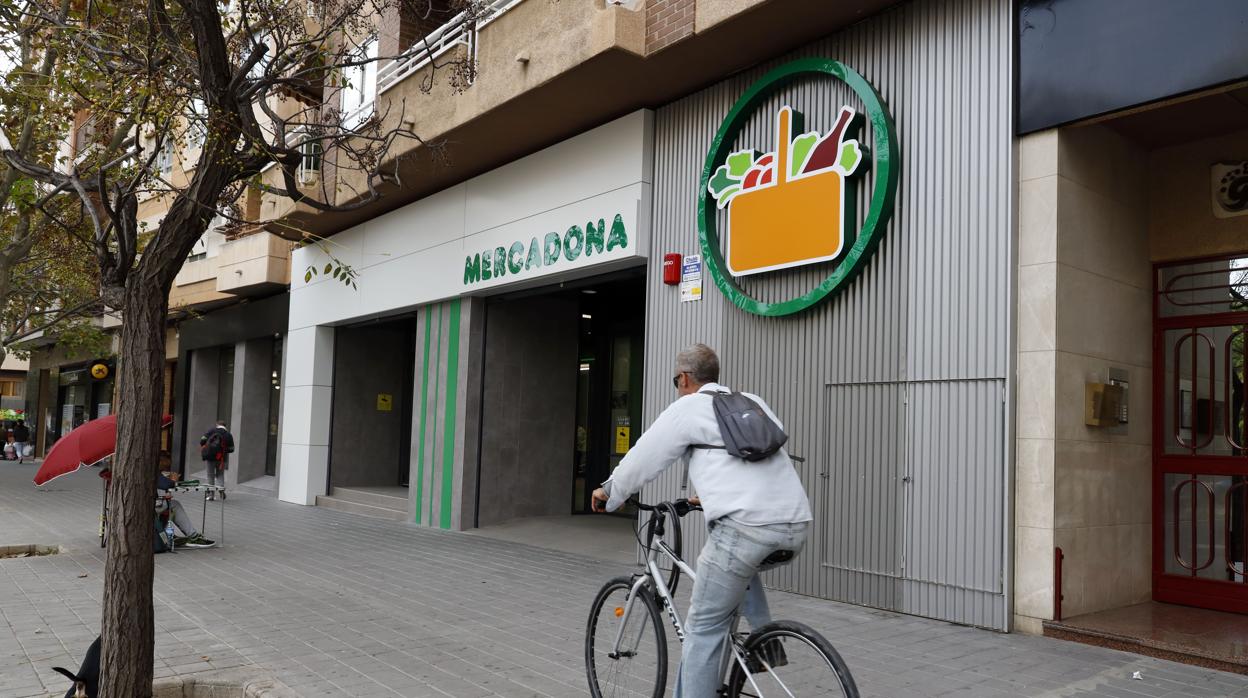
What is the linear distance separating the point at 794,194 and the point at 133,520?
20.0ft

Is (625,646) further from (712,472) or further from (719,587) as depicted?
(712,472)

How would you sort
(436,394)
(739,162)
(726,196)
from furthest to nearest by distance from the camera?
(436,394), (726,196), (739,162)

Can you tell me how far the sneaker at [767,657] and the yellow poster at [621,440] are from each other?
11050 millimetres

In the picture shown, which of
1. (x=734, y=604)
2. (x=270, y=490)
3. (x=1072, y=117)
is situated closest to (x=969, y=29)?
(x=1072, y=117)

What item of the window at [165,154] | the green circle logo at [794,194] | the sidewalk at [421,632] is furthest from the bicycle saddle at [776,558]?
the window at [165,154]

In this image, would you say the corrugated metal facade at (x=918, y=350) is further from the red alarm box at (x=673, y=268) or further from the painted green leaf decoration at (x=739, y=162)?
the red alarm box at (x=673, y=268)

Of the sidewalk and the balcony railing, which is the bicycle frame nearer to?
the sidewalk

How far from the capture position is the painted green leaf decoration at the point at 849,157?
825 centimetres

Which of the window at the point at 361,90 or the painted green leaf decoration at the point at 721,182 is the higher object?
the window at the point at 361,90

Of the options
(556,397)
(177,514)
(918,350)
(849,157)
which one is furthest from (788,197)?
(177,514)

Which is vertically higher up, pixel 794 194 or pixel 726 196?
pixel 726 196

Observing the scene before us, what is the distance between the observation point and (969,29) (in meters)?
7.58

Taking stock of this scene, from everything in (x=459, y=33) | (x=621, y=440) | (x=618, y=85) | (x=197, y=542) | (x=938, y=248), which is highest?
(x=459, y=33)

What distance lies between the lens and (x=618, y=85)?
33.8 feet
